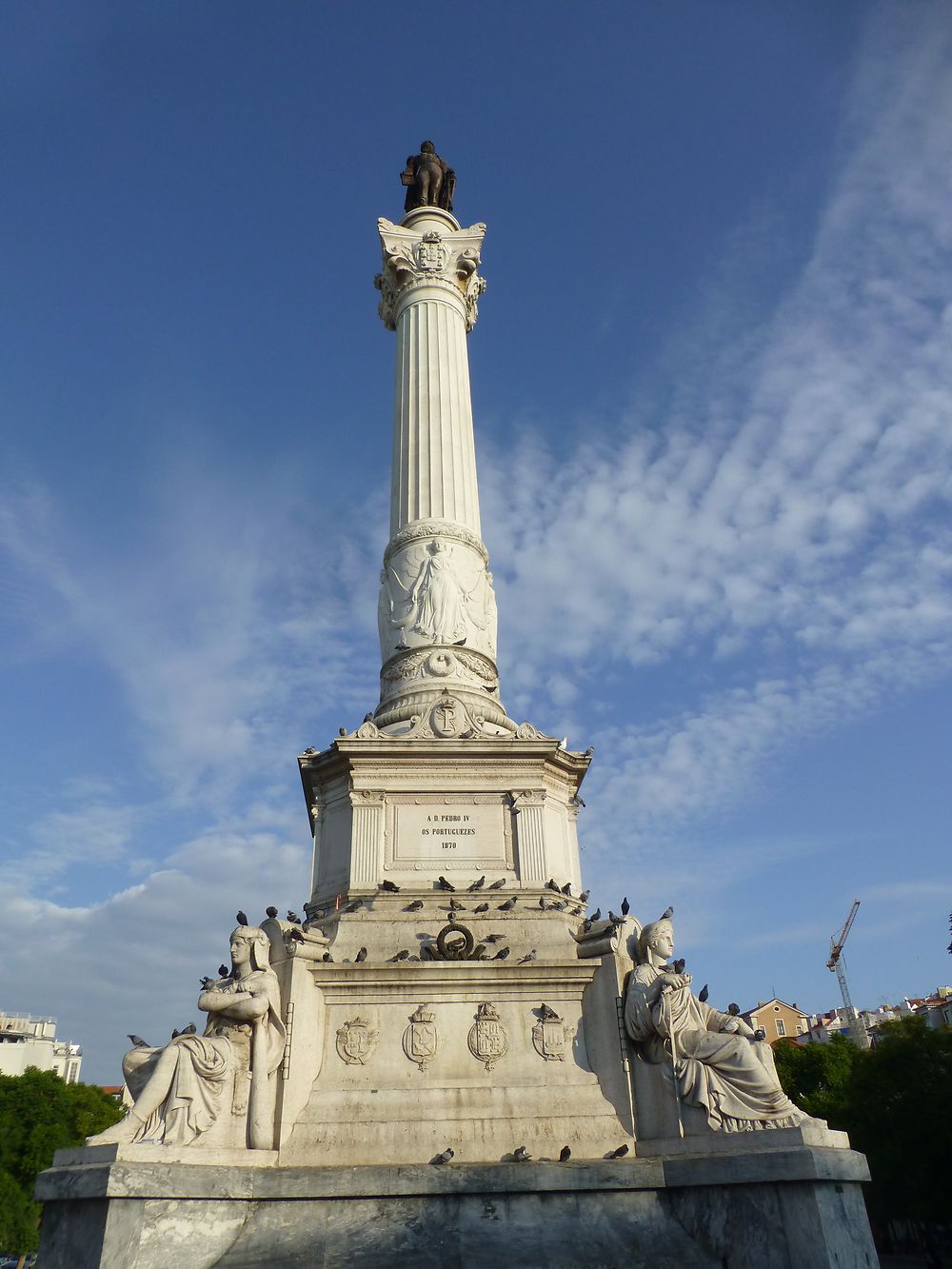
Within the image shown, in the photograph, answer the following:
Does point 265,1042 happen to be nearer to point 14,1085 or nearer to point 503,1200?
point 503,1200

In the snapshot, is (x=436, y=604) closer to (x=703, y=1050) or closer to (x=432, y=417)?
(x=432, y=417)

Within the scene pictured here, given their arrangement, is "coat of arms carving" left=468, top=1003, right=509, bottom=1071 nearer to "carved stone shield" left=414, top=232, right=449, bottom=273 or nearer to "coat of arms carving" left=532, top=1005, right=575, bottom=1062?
"coat of arms carving" left=532, top=1005, right=575, bottom=1062

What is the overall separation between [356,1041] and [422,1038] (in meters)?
0.86

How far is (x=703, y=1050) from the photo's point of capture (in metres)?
11.8

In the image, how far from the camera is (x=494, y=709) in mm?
19000

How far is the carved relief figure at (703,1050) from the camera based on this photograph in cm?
1126

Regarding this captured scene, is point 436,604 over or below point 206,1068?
over

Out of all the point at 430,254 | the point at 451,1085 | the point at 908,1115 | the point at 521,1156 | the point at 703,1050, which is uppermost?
the point at 430,254

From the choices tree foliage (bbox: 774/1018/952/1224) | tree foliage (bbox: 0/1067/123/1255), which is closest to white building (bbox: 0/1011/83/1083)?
tree foliage (bbox: 0/1067/123/1255)

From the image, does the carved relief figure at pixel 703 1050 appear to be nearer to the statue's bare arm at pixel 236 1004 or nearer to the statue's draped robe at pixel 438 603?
the statue's bare arm at pixel 236 1004

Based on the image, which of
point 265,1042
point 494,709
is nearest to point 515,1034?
point 265,1042

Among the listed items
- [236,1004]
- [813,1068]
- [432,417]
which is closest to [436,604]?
[432,417]

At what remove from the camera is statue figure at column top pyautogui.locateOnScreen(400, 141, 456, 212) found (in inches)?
1120

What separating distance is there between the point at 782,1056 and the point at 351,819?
154ft
